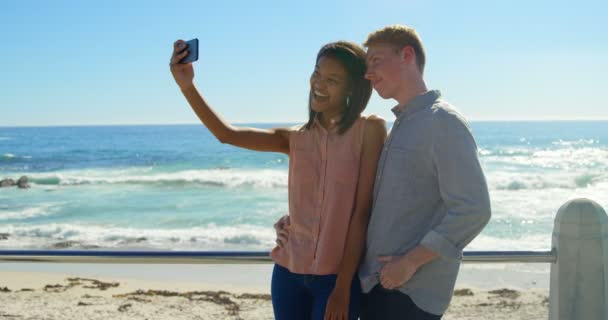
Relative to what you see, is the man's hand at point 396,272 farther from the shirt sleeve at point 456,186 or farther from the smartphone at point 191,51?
the smartphone at point 191,51

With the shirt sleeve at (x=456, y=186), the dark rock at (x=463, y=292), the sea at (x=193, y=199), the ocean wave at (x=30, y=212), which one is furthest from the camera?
the ocean wave at (x=30, y=212)

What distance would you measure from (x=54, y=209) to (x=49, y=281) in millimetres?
10401

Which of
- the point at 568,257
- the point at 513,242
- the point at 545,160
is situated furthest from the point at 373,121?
the point at 545,160

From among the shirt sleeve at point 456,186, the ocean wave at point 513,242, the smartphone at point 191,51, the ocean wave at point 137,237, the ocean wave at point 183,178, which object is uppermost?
the smartphone at point 191,51

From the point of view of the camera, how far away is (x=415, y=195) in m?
1.88

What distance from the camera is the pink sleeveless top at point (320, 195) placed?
2039mm

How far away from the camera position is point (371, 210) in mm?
2021

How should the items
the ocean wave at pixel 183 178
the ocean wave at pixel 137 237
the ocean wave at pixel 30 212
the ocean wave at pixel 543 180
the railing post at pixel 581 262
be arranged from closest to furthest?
the railing post at pixel 581 262 → the ocean wave at pixel 137 237 → the ocean wave at pixel 30 212 → the ocean wave at pixel 543 180 → the ocean wave at pixel 183 178

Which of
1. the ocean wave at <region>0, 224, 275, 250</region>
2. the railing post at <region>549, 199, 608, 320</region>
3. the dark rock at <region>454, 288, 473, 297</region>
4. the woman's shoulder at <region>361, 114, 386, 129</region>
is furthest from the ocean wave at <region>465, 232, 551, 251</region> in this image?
the woman's shoulder at <region>361, 114, 386, 129</region>

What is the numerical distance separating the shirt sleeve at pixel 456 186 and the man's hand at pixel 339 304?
310 mm

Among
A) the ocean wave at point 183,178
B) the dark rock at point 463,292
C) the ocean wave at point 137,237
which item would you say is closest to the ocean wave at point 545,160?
the ocean wave at point 183,178

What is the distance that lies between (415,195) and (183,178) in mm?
26261

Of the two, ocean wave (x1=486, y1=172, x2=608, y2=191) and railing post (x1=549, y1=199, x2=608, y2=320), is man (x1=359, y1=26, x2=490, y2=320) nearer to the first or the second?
railing post (x1=549, y1=199, x2=608, y2=320)

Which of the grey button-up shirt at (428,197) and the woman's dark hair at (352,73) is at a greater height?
the woman's dark hair at (352,73)
